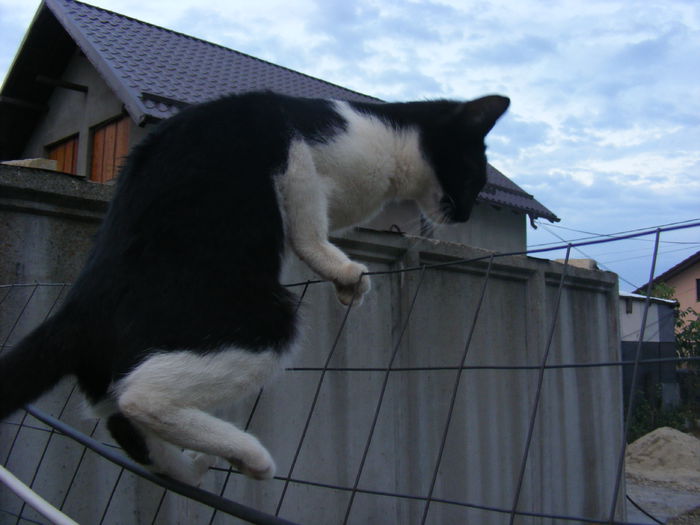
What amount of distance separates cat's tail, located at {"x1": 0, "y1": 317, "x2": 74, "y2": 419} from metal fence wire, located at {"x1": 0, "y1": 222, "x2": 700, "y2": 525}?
0.52 ft

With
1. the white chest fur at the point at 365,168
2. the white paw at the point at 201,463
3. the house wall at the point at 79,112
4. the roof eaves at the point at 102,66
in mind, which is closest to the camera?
the white paw at the point at 201,463

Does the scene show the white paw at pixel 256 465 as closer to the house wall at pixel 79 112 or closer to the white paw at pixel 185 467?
the white paw at pixel 185 467

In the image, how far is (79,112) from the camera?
772 centimetres

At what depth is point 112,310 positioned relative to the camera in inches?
53.4

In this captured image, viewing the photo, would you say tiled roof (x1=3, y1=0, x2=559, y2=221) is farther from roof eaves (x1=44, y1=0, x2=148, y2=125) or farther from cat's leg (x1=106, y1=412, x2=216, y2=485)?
cat's leg (x1=106, y1=412, x2=216, y2=485)

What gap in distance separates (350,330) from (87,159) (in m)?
5.57

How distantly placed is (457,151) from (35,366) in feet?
4.59

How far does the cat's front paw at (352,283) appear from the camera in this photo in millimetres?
1705

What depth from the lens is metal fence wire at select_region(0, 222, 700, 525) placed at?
1.30 meters

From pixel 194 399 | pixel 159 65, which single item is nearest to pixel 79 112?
pixel 159 65

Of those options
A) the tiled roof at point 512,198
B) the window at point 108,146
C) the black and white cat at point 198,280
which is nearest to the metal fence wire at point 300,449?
the black and white cat at point 198,280

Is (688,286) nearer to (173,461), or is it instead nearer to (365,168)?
(365,168)

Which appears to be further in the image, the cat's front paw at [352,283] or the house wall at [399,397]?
the house wall at [399,397]

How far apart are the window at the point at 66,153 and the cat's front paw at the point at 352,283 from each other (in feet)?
23.2
